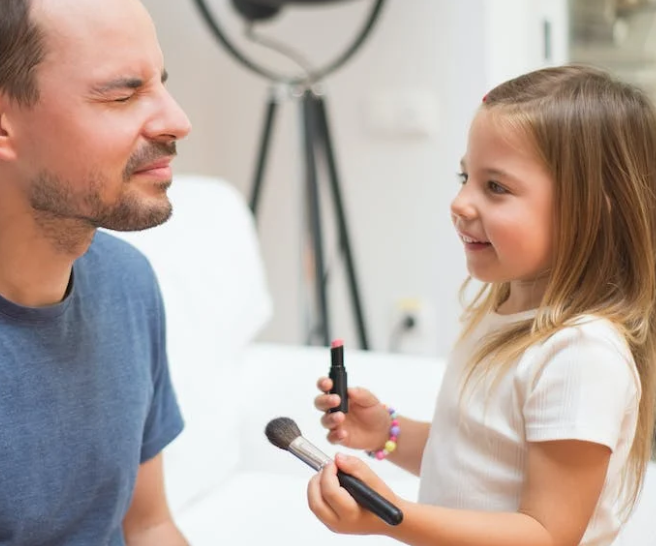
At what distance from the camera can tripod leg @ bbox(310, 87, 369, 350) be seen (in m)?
2.35

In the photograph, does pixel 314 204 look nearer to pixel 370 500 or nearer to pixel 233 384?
pixel 233 384

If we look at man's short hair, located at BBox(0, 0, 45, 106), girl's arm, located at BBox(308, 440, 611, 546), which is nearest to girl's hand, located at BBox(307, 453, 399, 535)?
girl's arm, located at BBox(308, 440, 611, 546)

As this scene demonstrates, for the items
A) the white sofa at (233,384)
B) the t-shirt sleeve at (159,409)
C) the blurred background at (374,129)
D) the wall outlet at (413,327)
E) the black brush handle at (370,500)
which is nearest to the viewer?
the black brush handle at (370,500)

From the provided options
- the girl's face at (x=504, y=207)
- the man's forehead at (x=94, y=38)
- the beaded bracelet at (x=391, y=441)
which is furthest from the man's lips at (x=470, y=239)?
the man's forehead at (x=94, y=38)

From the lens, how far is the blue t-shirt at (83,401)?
0.98 metres

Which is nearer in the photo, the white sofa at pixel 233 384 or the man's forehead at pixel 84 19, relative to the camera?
the man's forehead at pixel 84 19

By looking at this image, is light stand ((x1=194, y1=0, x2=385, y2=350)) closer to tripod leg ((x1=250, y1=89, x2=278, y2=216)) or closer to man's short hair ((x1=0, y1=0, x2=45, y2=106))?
tripod leg ((x1=250, y1=89, x2=278, y2=216))

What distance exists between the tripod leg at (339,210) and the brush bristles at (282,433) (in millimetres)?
1460

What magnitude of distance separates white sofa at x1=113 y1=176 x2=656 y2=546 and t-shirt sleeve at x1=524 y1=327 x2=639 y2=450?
0.40m

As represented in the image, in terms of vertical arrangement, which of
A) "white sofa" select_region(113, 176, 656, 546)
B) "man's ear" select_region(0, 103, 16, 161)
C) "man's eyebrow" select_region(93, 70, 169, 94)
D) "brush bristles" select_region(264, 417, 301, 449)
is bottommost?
"white sofa" select_region(113, 176, 656, 546)

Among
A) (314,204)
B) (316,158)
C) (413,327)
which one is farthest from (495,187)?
(413,327)

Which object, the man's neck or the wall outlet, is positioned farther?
the wall outlet

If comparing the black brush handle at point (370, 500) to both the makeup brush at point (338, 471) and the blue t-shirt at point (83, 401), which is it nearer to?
the makeup brush at point (338, 471)

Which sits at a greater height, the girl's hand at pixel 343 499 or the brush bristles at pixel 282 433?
the brush bristles at pixel 282 433
